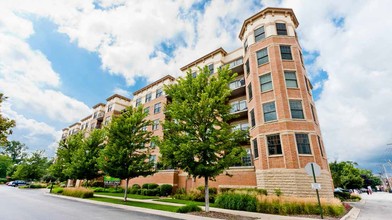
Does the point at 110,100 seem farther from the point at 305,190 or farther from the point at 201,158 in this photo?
the point at 305,190

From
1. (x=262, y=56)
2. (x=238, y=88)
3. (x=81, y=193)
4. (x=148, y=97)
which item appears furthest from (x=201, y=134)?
(x=148, y=97)

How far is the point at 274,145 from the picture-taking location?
18438 millimetres

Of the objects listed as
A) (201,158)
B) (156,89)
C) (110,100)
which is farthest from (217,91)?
(110,100)

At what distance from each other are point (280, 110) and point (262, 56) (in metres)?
6.82

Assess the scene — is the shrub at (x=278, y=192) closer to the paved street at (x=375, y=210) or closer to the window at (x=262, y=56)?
the paved street at (x=375, y=210)

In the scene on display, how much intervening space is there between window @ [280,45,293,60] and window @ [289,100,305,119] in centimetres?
509

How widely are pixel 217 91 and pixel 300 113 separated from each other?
9.79 meters

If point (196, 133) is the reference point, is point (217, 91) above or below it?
above

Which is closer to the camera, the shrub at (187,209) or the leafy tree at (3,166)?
the shrub at (187,209)

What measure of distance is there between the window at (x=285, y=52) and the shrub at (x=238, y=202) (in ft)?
48.8

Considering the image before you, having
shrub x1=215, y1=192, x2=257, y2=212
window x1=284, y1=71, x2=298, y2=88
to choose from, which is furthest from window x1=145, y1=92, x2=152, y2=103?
shrub x1=215, y1=192, x2=257, y2=212

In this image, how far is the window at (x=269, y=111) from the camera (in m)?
19.4

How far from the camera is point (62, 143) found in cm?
3216

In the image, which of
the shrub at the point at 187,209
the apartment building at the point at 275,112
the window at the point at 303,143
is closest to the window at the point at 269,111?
the apartment building at the point at 275,112
